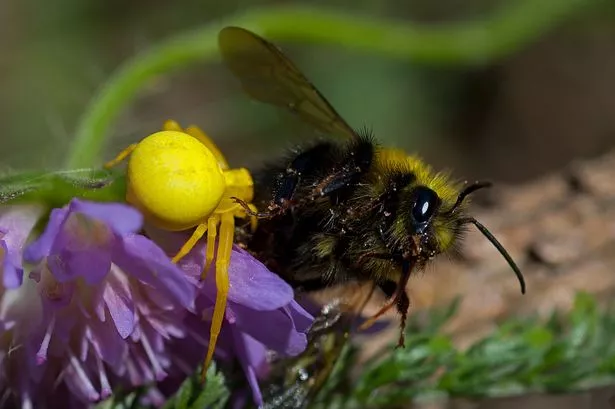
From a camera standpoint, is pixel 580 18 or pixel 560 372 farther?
pixel 580 18

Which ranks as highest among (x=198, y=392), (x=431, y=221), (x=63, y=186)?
(x=431, y=221)

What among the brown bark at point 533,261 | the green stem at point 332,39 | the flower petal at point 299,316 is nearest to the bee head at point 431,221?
the flower petal at point 299,316

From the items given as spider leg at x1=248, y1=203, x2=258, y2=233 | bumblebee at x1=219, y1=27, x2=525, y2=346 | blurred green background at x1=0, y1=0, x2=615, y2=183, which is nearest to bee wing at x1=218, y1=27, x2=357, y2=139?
bumblebee at x1=219, y1=27, x2=525, y2=346

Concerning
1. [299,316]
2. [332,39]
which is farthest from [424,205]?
[332,39]

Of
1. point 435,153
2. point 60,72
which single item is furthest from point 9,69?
point 435,153

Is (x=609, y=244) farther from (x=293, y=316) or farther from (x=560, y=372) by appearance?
(x=293, y=316)

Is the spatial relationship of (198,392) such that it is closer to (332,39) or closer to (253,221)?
(253,221)

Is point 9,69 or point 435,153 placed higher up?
point 435,153
